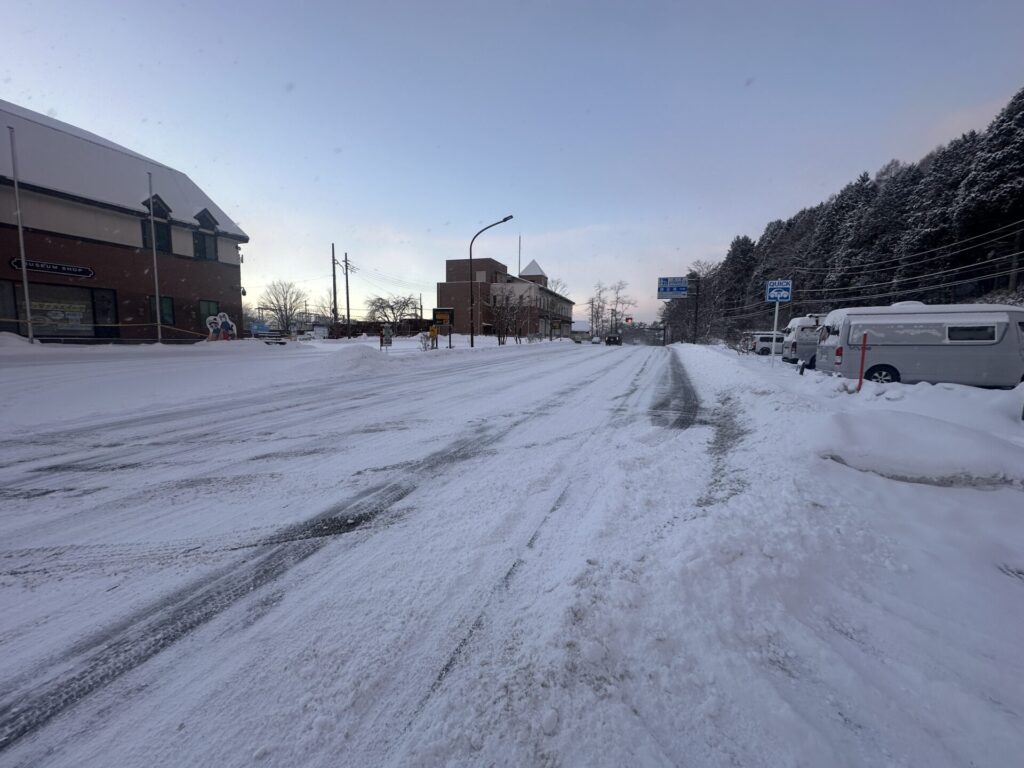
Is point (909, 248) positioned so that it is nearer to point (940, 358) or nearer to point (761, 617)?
point (940, 358)

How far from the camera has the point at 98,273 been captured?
71.7 feet

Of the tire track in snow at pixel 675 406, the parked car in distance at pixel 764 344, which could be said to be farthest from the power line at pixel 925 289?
the tire track in snow at pixel 675 406

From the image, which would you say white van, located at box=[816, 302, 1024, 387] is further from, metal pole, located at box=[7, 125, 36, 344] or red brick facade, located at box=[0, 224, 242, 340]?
metal pole, located at box=[7, 125, 36, 344]

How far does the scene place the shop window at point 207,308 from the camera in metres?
26.7

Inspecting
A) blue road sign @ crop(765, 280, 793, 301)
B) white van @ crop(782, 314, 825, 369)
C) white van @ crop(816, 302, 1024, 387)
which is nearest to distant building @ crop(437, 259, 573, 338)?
white van @ crop(782, 314, 825, 369)

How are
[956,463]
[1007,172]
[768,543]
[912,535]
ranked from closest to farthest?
1. [768,543]
2. [912,535]
3. [956,463]
4. [1007,172]

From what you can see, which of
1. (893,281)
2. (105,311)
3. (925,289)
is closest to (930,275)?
(925,289)

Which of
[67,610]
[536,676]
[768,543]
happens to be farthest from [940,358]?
[67,610]

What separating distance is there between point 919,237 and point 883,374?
3906cm

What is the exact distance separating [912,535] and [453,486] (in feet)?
12.2

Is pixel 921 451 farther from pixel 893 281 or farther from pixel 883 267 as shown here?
pixel 883 267

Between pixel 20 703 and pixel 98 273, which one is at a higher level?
pixel 98 273

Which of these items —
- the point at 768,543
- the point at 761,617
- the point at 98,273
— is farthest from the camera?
the point at 98,273

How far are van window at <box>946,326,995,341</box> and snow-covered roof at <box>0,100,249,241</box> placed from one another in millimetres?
35542
